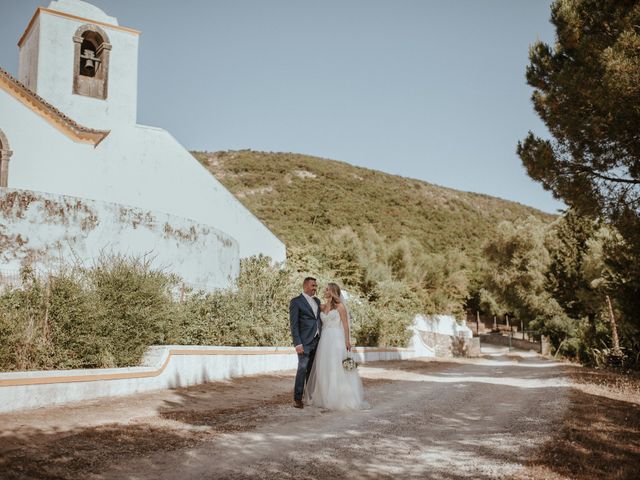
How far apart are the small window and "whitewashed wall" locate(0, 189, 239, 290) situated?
1198 centimetres

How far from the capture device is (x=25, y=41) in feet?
86.4

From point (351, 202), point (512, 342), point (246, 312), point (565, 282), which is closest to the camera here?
point (246, 312)

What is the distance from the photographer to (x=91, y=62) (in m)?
25.7

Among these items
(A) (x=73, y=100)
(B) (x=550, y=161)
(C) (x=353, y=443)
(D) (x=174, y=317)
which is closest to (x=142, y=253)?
(D) (x=174, y=317)

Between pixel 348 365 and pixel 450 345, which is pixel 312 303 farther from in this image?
pixel 450 345

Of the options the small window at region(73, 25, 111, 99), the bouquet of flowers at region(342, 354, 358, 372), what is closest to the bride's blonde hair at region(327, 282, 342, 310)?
the bouquet of flowers at region(342, 354, 358, 372)

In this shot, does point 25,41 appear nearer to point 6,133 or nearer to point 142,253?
point 6,133

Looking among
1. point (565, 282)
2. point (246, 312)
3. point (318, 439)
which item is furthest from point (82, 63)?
point (565, 282)

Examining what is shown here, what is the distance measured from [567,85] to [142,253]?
418 inches

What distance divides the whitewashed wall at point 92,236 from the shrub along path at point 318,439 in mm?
4255

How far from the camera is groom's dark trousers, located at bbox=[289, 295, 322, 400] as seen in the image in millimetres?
9836

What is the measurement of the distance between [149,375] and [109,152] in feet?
49.4

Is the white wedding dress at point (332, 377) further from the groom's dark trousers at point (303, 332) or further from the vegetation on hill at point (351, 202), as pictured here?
the vegetation on hill at point (351, 202)

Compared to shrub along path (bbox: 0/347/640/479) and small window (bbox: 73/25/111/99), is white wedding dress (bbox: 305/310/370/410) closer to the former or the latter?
shrub along path (bbox: 0/347/640/479)
